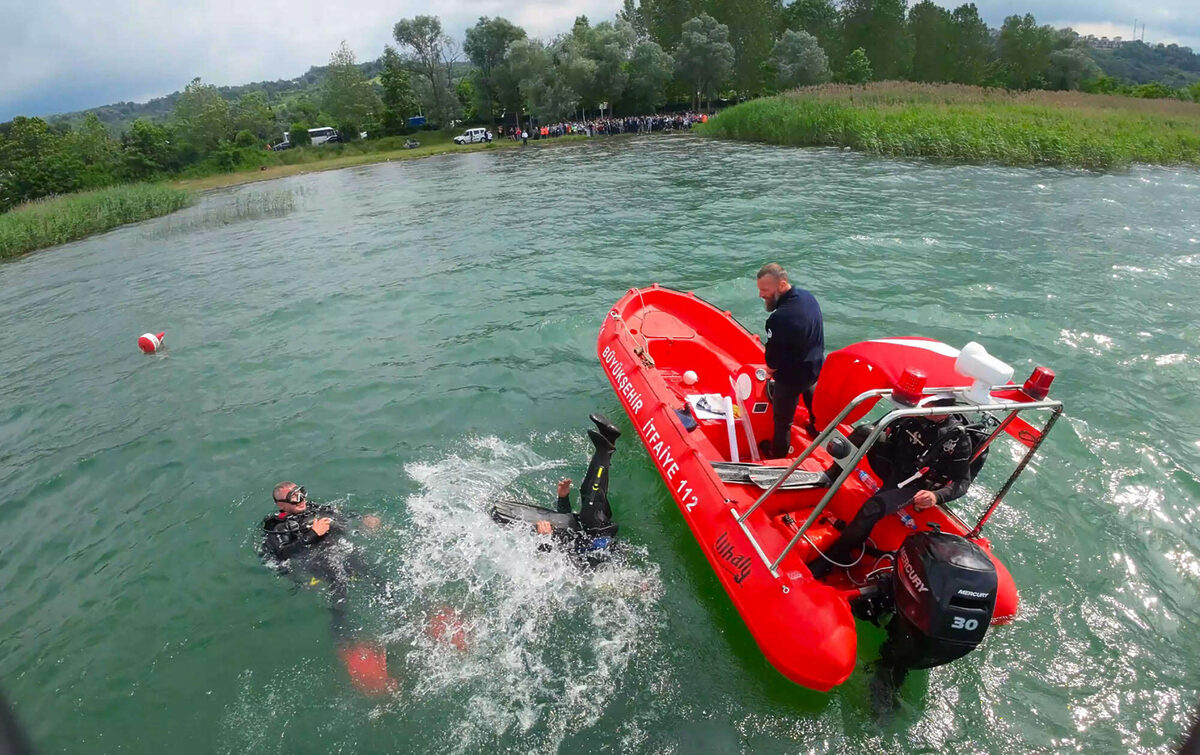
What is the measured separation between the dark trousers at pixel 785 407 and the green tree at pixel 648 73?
2215 inches

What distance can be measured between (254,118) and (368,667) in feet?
233

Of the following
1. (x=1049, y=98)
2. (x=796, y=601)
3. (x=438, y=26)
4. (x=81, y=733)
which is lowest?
(x=81, y=733)

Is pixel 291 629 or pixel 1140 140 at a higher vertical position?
pixel 1140 140

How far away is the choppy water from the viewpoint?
4574 mm

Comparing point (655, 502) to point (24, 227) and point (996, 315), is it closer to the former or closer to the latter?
point (996, 315)

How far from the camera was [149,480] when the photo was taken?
787 cm

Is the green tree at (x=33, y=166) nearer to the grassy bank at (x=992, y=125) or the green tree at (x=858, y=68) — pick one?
the grassy bank at (x=992, y=125)

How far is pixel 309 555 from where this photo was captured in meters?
5.96

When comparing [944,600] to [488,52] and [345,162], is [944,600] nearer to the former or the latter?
[345,162]

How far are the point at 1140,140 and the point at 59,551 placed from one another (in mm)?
31891

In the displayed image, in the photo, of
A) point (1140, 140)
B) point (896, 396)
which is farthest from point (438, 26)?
point (896, 396)

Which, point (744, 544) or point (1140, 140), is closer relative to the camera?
point (744, 544)

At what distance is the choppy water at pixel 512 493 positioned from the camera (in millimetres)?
4574

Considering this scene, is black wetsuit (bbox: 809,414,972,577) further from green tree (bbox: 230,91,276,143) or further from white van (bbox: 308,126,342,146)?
green tree (bbox: 230,91,276,143)
